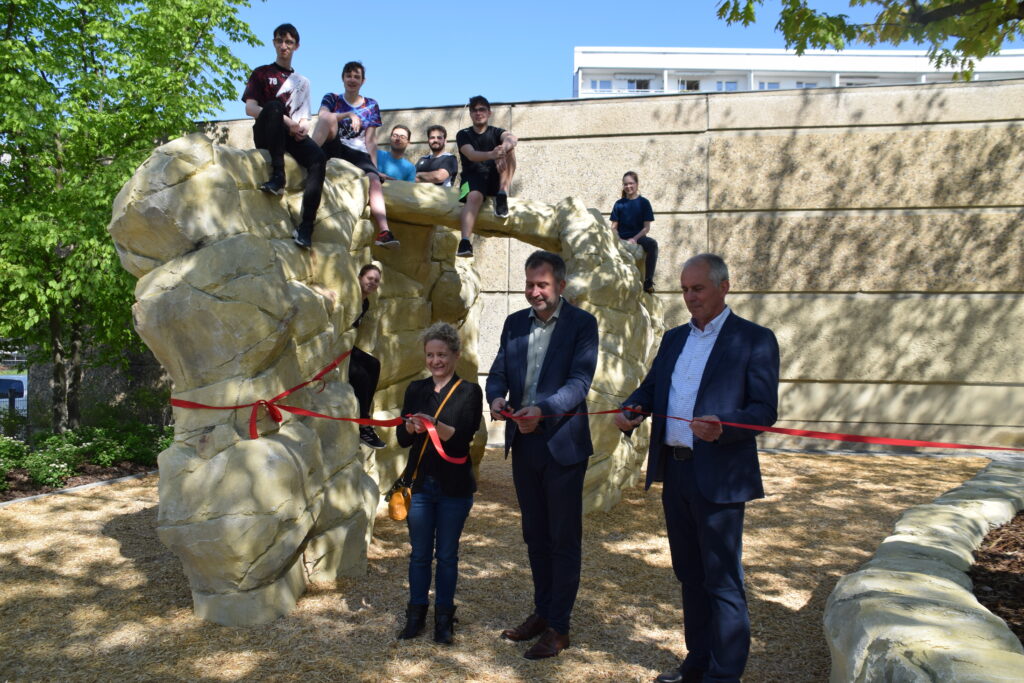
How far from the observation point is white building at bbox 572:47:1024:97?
45.9 m

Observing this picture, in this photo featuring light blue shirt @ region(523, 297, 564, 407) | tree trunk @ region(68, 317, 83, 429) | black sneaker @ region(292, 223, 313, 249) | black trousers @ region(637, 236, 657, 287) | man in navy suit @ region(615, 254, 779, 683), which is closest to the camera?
man in navy suit @ region(615, 254, 779, 683)

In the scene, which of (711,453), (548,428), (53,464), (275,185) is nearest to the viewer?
(711,453)

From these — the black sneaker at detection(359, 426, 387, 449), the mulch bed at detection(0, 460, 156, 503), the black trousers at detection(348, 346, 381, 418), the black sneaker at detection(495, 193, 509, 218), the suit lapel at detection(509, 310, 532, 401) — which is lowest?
the mulch bed at detection(0, 460, 156, 503)

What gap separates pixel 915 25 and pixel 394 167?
184 inches

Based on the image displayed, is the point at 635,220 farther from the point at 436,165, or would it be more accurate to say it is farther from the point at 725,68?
the point at 725,68

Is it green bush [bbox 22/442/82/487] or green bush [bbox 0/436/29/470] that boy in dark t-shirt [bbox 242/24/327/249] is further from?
green bush [bbox 0/436/29/470]

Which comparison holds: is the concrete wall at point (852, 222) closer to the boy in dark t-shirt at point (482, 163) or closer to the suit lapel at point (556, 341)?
the boy in dark t-shirt at point (482, 163)

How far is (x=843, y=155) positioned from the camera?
439 inches

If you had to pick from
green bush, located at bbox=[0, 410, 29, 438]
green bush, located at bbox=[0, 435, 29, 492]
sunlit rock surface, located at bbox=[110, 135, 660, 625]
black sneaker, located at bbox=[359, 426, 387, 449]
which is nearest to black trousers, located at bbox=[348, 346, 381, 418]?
black sneaker, located at bbox=[359, 426, 387, 449]

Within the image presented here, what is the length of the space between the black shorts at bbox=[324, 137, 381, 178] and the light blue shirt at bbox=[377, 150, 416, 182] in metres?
1.28

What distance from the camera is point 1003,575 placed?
4.27 metres

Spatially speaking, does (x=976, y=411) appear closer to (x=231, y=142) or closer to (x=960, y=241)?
(x=960, y=241)

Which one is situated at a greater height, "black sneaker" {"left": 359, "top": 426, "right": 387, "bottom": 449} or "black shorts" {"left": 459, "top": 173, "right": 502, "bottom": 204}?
"black shorts" {"left": 459, "top": 173, "right": 502, "bottom": 204}

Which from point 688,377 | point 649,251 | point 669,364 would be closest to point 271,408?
point 669,364
